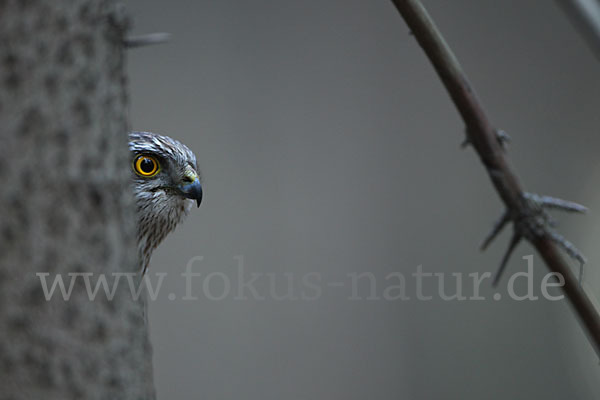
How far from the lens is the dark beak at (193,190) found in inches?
63.3

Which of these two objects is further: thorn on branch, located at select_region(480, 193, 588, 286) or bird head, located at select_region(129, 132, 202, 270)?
bird head, located at select_region(129, 132, 202, 270)

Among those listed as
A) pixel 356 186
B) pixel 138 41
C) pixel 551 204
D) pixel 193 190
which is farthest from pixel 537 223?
pixel 356 186

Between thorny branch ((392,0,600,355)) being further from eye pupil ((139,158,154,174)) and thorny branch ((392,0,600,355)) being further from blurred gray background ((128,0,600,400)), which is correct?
blurred gray background ((128,0,600,400))

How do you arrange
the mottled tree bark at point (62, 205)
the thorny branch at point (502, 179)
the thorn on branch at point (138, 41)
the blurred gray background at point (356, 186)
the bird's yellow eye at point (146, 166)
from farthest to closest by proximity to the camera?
the blurred gray background at point (356, 186)
the bird's yellow eye at point (146, 166)
the thorny branch at point (502, 179)
the thorn on branch at point (138, 41)
the mottled tree bark at point (62, 205)

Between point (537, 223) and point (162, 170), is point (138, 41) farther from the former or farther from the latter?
point (162, 170)

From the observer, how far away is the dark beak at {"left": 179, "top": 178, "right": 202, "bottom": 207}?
5.27ft

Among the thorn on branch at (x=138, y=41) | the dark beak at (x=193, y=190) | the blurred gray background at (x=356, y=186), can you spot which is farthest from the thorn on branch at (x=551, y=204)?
the blurred gray background at (x=356, y=186)

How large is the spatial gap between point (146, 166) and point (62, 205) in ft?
3.72

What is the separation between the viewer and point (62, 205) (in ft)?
1.58

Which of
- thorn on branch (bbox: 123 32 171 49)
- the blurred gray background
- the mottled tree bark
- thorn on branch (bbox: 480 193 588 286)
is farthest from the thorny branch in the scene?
the blurred gray background

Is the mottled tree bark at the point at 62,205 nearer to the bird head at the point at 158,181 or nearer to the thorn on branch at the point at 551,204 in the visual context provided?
the thorn on branch at the point at 551,204

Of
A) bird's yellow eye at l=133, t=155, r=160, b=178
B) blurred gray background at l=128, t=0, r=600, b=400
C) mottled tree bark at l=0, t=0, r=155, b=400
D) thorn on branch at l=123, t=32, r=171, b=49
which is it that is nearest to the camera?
mottled tree bark at l=0, t=0, r=155, b=400

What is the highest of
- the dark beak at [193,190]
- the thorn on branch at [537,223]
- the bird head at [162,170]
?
the bird head at [162,170]

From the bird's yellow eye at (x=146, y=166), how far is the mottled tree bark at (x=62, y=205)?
1.08 m
